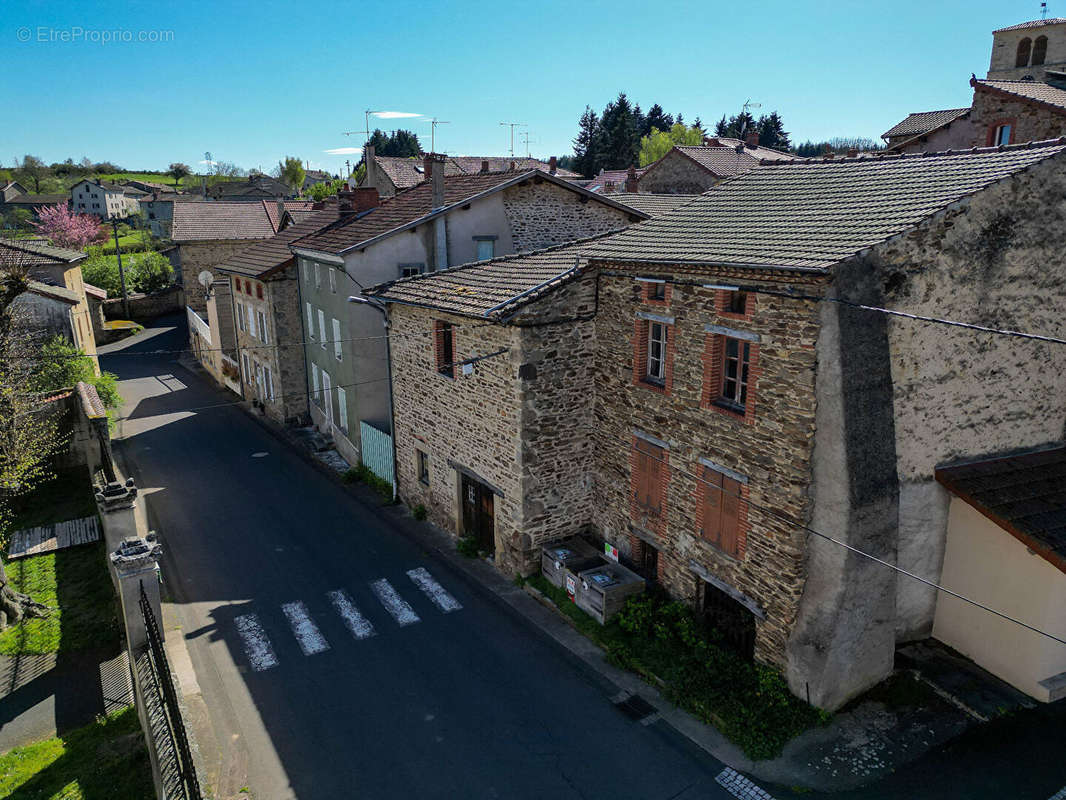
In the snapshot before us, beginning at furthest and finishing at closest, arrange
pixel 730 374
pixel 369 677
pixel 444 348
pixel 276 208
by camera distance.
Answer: pixel 276 208 → pixel 444 348 → pixel 369 677 → pixel 730 374

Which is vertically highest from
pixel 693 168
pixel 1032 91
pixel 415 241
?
pixel 1032 91

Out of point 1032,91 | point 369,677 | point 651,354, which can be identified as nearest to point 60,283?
point 369,677

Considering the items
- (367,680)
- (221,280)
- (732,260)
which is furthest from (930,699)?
(221,280)

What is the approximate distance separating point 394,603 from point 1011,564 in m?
11.6

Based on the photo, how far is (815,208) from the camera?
1225 cm

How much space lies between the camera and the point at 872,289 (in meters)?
10.1

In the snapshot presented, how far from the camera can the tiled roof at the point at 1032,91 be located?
25.9m

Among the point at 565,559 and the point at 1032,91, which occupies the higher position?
the point at 1032,91

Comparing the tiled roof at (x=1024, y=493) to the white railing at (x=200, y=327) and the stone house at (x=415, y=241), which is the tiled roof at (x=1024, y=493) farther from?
the white railing at (x=200, y=327)

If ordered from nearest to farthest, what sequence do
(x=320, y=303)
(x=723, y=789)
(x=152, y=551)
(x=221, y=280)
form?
(x=723, y=789) → (x=152, y=551) → (x=320, y=303) → (x=221, y=280)

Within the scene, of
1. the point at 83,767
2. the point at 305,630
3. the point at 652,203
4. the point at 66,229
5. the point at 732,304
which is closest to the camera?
the point at 83,767

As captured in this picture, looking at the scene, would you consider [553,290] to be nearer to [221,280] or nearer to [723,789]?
[723,789]

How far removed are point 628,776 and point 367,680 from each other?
501 centimetres

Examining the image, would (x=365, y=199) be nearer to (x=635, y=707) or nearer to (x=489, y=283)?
(x=489, y=283)
